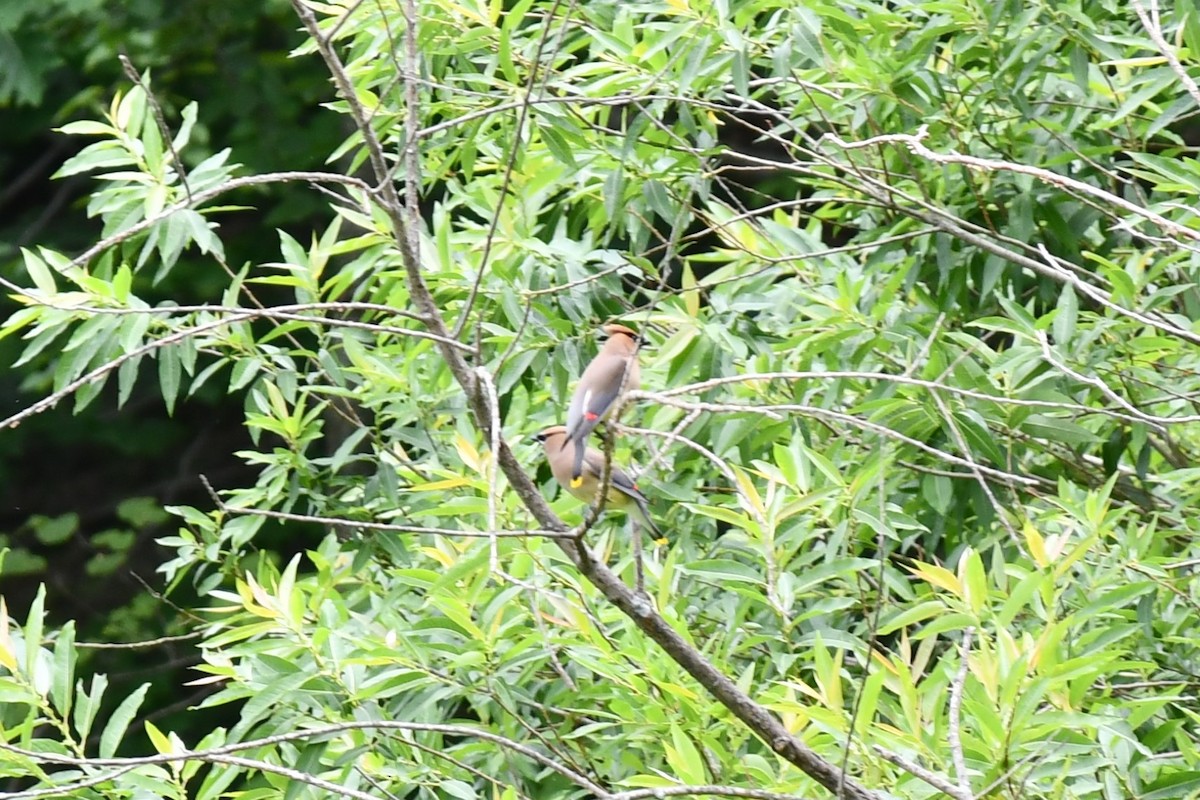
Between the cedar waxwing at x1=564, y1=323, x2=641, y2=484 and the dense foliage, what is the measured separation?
4.3 inches

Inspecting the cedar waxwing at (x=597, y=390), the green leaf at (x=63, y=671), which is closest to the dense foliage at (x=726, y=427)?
the green leaf at (x=63, y=671)

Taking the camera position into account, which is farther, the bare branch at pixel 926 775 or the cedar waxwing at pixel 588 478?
the cedar waxwing at pixel 588 478

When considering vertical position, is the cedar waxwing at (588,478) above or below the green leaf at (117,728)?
below

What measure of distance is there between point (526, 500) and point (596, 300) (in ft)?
4.22

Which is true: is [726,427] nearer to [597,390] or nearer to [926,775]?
[597,390]

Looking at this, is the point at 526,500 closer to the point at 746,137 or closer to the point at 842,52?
the point at 842,52

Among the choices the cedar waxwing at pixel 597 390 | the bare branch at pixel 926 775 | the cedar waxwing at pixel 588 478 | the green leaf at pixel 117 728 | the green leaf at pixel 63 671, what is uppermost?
the bare branch at pixel 926 775

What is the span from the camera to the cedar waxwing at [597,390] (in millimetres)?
3930

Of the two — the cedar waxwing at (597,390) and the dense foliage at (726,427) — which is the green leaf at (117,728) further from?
the cedar waxwing at (597,390)

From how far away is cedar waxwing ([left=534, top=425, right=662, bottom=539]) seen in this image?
3.73 meters

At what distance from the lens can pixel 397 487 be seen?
4.07 meters

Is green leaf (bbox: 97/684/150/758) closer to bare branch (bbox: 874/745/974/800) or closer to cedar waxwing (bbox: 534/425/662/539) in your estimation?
cedar waxwing (bbox: 534/425/662/539)

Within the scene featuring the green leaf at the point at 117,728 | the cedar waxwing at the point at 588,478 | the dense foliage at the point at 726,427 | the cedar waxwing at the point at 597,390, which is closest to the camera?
the dense foliage at the point at 726,427

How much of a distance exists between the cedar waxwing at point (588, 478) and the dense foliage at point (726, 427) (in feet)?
0.25
